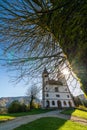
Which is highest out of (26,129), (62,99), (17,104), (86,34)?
(62,99)

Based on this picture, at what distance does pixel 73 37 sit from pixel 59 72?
14.6 feet

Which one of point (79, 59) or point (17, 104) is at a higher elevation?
point (17, 104)

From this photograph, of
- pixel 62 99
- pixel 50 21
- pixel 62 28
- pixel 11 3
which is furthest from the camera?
pixel 62 99

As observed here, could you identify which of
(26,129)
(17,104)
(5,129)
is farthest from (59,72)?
(17,104)

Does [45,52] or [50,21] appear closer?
[50,21]

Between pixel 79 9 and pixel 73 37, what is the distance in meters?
0.39

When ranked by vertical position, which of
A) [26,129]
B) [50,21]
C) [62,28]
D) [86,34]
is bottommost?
[26,129]

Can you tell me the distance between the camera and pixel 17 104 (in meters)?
34.3

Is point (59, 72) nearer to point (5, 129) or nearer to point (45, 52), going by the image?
point (45, 52)

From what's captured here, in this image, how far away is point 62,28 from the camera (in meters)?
2.47

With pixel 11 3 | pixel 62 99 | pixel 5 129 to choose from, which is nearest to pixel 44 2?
pixel 11 3

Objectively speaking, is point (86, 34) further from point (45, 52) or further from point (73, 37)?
point (45, 52)

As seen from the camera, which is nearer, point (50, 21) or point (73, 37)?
point (73, 37)

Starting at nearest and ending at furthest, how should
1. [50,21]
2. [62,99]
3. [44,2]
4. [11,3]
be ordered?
[50,21] → [44,2] → [11,3] → [62,99]
